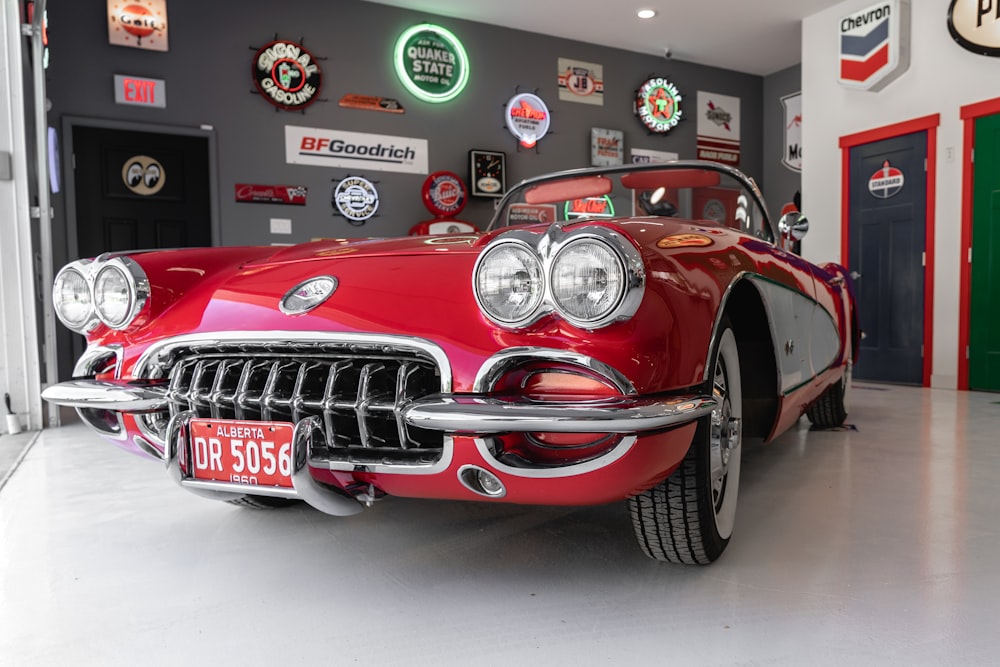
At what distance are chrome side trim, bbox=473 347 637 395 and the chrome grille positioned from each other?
A: 0.13 meters

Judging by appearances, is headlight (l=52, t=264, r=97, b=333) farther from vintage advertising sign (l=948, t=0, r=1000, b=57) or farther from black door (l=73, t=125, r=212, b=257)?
vintage advertising sign (l=948, t=0, r=1000, b=57)

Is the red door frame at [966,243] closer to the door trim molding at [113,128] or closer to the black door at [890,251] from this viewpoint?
the black door at [890,251]

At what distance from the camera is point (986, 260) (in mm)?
A: 5262

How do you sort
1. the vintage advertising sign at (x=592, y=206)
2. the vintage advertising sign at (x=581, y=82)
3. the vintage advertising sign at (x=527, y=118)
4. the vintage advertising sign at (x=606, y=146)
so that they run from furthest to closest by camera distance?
the vintage advertising sign at (x=606, y=146), the vintage advertising sign at (x=581, y=82), the vintage advertising sign at (x=527, y=118), the vintage advertising sign at (x=592, y=206)

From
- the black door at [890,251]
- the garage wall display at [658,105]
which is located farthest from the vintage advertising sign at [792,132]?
the black door at [890,251]

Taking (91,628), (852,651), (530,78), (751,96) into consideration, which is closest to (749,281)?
(852,651)

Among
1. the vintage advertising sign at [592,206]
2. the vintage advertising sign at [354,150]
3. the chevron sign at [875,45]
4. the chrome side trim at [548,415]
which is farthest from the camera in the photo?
the vintage advertising sign at [354,150]

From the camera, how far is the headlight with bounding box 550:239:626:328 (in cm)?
127

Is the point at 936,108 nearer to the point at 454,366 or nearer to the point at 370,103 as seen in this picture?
the point at 370,103

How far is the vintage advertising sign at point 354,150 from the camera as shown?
612 centimetres

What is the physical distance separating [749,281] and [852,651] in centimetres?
85

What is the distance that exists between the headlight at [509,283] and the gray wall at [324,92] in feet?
16.6

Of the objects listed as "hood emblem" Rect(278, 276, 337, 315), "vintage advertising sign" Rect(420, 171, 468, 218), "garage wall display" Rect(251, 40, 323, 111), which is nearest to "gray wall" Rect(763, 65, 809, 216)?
"vintage advertising sign" Rect(420, 171, 468, 218)

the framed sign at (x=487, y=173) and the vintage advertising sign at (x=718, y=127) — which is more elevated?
the vintage advertising sign at (x=718, y=127)
